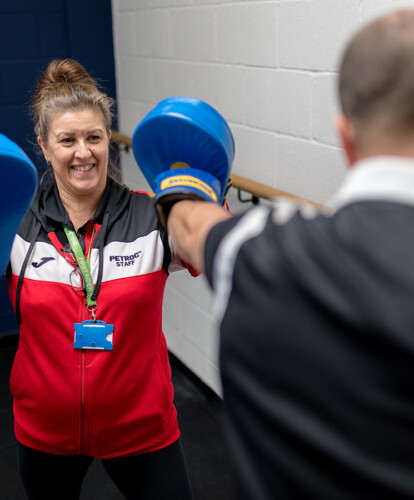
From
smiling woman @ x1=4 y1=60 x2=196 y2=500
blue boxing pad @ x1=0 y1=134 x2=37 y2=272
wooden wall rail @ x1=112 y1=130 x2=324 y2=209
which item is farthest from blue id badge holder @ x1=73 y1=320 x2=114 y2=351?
wooden wall rail @ x1=112 y1=130 x2=324 y2=209

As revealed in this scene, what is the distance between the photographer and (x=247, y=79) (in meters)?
2.31

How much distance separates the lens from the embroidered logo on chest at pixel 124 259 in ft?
5.14

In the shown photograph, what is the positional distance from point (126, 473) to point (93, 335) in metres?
0.40

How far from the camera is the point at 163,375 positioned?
164 centimetres

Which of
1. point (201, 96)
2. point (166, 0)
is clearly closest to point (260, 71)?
point (201, 96)

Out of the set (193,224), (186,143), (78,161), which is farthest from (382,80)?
(78,161)

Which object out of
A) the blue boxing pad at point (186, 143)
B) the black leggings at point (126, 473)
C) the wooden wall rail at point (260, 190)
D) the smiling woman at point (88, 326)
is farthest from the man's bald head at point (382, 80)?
the wooden wall rail at point (260, 190)

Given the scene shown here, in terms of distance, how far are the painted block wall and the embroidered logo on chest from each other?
0.71m

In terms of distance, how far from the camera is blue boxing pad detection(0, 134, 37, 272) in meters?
1.03

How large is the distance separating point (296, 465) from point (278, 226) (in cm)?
26

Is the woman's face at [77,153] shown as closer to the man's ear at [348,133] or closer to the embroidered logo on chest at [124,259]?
the embroidered logo on chest at [124,259]

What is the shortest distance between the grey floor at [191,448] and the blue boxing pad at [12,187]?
1.51 m

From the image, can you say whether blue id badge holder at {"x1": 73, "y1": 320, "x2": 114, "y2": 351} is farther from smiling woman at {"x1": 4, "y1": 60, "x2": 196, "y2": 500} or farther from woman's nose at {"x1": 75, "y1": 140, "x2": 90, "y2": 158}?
woman's nose at {"x1": 75, "y1": 140, "x2": 90, "y2": 158}

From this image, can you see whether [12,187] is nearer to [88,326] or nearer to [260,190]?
[88,326]
